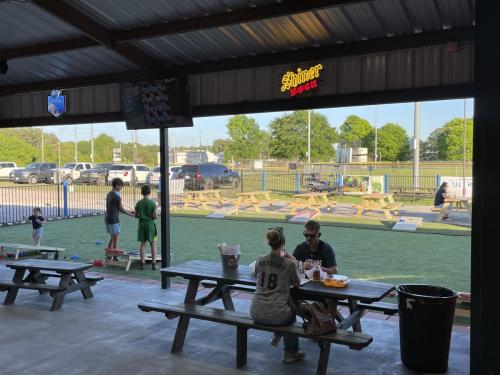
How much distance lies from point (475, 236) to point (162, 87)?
A: 233 inches

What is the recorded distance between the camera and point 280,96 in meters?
7.40

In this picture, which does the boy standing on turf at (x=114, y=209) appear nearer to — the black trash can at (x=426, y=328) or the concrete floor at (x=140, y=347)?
the concrete floor at (x=140, y=347)

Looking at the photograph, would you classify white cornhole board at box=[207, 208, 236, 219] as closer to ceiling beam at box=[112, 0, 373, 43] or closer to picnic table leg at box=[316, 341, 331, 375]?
ceiling beam at box=[112, 0, 373, 43]

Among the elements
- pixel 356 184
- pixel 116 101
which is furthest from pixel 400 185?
pixel 116 101

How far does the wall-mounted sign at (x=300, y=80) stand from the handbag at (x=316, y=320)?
3472mm

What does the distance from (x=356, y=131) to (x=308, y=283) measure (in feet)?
176

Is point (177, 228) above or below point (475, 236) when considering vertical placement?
below

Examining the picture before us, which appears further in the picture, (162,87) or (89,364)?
(162,87)

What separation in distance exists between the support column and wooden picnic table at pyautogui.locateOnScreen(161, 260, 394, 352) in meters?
1.35

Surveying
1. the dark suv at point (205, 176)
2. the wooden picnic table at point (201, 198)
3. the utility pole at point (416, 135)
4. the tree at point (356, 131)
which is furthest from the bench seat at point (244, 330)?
the tree at point (356, 131)

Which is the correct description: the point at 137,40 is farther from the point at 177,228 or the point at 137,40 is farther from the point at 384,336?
the point at 177,228

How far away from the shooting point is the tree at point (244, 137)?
161 feet

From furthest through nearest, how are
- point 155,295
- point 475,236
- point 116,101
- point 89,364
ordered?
point 116,101, point 155,295, point 89,364, point 475,236

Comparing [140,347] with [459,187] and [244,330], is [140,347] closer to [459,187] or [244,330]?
[244,330]
